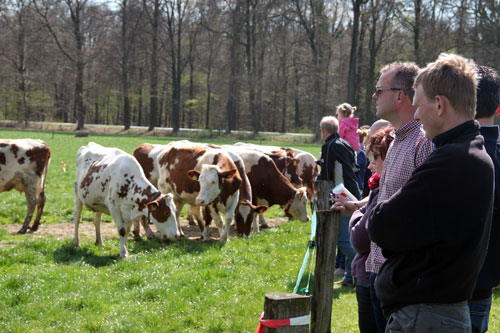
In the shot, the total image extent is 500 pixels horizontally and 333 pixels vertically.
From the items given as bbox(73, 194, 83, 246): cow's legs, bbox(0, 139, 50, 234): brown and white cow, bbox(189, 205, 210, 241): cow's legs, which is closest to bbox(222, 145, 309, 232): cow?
bbox(189, 205, 210, 241): cow's legs

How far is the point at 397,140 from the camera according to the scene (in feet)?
9.84

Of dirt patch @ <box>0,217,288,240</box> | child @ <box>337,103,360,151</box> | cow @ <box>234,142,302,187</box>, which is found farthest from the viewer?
cow @ <box>234,142,302,187</box>

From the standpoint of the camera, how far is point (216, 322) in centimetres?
537

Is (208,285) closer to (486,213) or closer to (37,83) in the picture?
(486,213)

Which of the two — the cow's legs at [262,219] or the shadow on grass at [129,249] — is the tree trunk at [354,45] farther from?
the shadow on grass at [129,249]

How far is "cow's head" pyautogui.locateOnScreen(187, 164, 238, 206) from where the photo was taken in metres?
9.28

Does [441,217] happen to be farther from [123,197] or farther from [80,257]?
[123,197]

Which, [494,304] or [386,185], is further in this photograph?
[494,304]

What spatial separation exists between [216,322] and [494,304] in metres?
3.34

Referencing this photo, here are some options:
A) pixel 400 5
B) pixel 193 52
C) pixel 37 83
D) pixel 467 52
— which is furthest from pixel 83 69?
pixel 467 52

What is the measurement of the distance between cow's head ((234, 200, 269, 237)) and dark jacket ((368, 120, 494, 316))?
7769 mm

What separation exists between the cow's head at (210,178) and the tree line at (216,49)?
31384 mm

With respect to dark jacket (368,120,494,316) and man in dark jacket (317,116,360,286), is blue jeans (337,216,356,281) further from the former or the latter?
dark jacket (368,120,494,316)

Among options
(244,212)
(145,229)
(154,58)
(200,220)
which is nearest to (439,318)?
(244,212)
